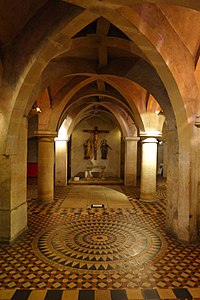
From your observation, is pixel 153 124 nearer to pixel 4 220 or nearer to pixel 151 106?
pixel 151 106

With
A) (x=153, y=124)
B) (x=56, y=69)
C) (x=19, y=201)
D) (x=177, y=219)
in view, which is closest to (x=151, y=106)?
(x=153, y=124)

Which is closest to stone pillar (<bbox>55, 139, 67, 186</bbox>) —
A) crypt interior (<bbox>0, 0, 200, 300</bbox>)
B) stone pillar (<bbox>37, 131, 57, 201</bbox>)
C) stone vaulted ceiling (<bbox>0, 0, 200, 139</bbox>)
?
stone pillar (<bbox>37, 131, 57, 201</bbox>)

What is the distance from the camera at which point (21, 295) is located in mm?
3389

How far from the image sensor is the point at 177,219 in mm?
5660

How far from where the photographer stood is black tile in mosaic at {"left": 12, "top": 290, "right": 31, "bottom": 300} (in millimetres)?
3318

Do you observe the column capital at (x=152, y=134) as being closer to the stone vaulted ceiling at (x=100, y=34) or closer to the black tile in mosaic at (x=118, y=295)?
the stone vaulted ceiling at (x=100, y=34)

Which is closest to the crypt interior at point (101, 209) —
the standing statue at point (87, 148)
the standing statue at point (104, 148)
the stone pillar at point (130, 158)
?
the stone pillar at point (130, 158)

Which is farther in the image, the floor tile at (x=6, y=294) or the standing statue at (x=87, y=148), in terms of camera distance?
the standing statue at (x=87, y=148)

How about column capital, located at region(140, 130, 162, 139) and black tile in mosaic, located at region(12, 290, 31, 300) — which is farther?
column capital, located at region(140, 130, 162, 139)

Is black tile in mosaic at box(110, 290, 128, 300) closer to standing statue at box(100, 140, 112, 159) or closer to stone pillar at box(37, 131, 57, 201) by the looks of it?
stone pillar at box(37, 131, 57, 201)

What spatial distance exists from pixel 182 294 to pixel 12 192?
4045 millimetres

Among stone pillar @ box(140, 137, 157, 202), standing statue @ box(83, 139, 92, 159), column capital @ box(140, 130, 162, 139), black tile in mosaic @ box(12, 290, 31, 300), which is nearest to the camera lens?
black tile in mosaic @ box(12, 290, 31, 300)

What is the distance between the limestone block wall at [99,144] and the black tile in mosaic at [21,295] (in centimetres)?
1516

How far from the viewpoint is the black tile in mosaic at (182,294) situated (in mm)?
3413
